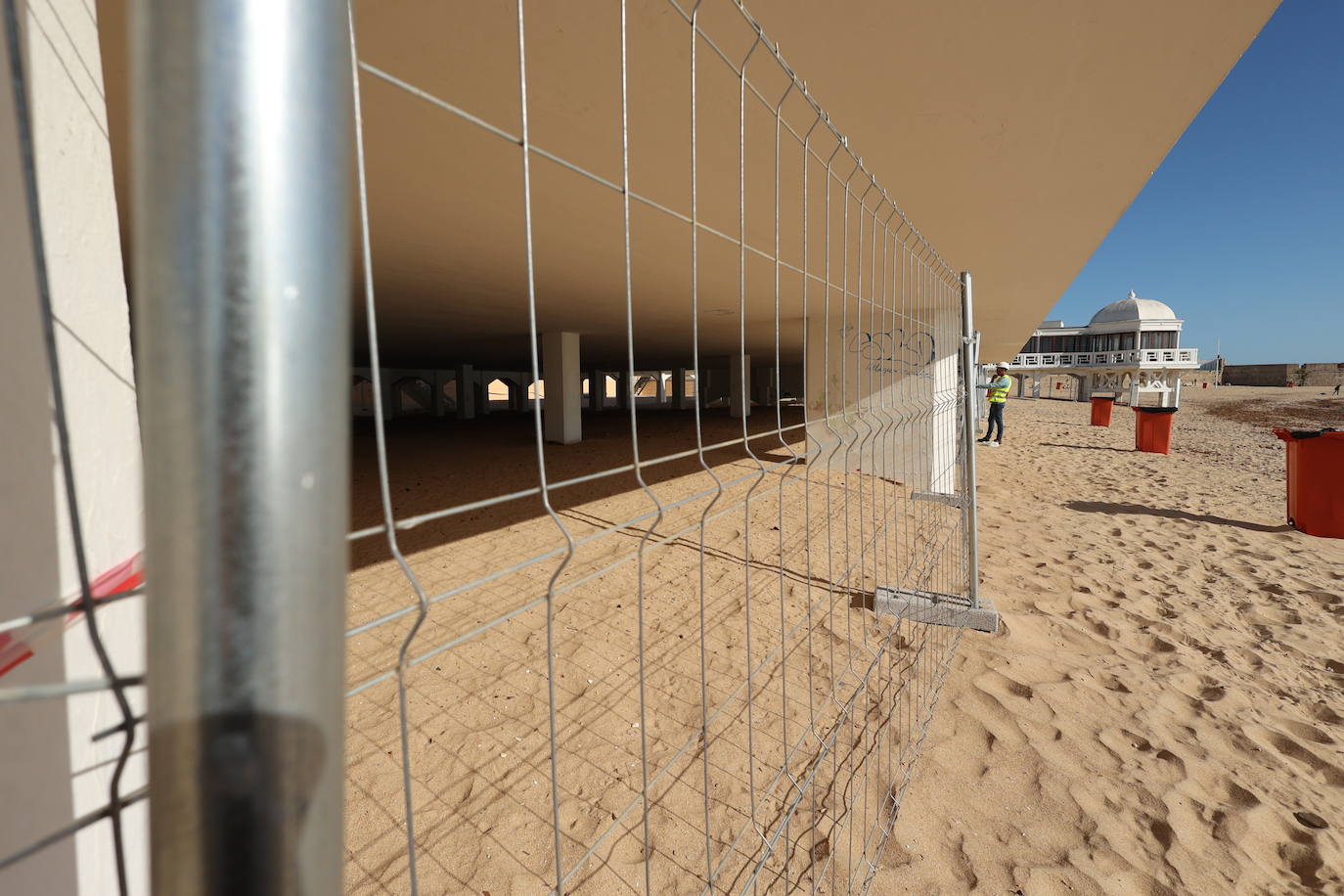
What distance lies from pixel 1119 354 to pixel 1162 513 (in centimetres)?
2263

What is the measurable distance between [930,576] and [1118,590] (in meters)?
1.17

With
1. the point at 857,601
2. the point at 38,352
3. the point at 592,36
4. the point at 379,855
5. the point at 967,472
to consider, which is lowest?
the point at 379,855

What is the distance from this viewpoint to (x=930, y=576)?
2.55 meters

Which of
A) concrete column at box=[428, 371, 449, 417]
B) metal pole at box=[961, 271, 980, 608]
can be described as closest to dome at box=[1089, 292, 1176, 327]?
concrete column at box=[428, 371, 449, 417]

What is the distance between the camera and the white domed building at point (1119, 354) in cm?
2039

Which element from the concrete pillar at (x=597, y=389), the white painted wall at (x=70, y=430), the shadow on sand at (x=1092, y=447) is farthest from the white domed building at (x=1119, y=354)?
the white painted wall at (x=70, y=430)

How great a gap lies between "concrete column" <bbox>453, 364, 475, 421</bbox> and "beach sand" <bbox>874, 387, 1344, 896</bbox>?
469 inches

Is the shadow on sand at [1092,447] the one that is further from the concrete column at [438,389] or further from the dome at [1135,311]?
the dome at [1135,311]

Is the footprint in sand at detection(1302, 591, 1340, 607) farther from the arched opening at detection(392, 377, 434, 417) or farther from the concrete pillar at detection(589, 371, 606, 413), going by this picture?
the arched opening at detection(392, 377, 434, 417)

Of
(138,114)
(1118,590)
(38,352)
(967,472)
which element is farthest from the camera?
(1118,590)

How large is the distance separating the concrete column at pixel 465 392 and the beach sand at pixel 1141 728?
11909mm

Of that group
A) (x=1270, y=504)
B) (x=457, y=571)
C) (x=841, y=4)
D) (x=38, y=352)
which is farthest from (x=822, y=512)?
(x=1270, y=504)

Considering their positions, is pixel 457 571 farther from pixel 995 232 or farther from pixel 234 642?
pixel 995 232

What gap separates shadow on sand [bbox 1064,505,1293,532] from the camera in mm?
4107
